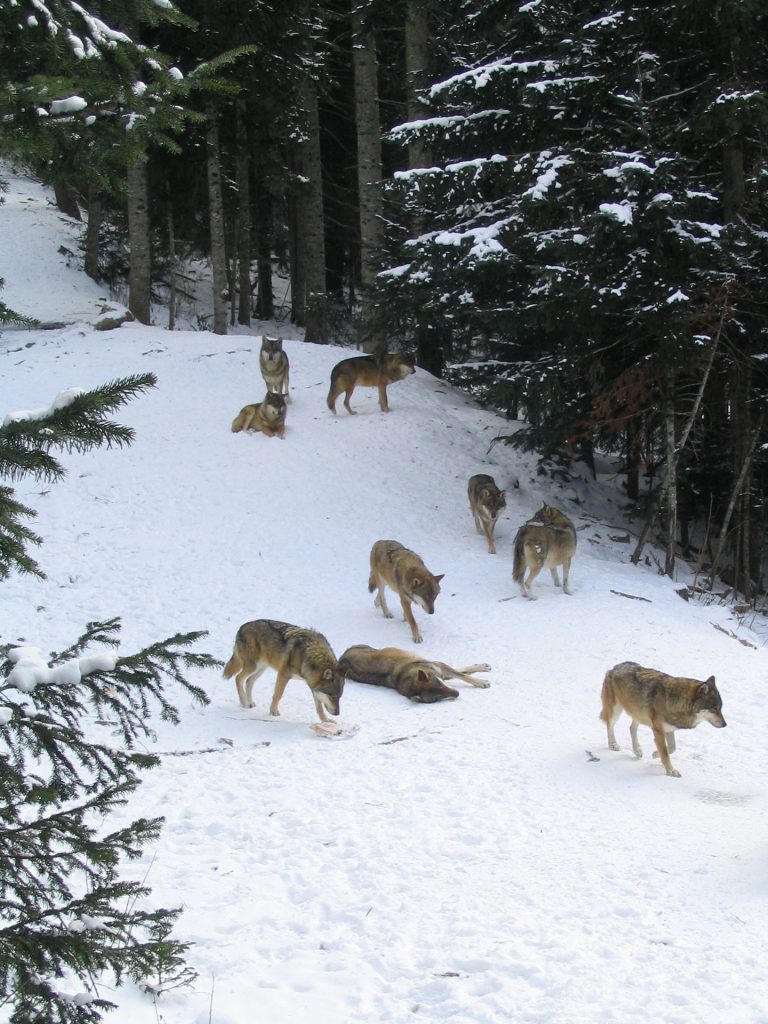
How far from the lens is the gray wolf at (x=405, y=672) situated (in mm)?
10727

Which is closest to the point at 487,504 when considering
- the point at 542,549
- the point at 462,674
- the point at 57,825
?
the point at 542,549

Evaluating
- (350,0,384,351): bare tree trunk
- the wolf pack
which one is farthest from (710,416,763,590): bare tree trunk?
(350,0,384,351): bare tree trunk

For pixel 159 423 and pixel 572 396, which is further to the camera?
pixel 159 423

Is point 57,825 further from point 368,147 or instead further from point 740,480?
point 368,147

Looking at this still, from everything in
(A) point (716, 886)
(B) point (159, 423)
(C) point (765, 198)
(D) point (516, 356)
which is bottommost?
(A) point (716, 886)

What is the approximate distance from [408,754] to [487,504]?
7294mm

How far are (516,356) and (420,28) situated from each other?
29.8ft

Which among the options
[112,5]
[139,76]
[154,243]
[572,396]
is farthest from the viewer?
[154,243]

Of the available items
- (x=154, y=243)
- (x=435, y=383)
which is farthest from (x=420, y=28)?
(x=154, y=243)

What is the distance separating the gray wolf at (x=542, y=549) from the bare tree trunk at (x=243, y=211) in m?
17.8

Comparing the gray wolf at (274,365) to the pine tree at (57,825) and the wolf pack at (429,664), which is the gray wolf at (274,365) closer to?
the wolf pack at (429,664)

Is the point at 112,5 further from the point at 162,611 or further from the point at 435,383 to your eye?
the point at 435,383

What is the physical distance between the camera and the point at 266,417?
18922mm

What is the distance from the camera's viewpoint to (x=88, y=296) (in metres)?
26.9
